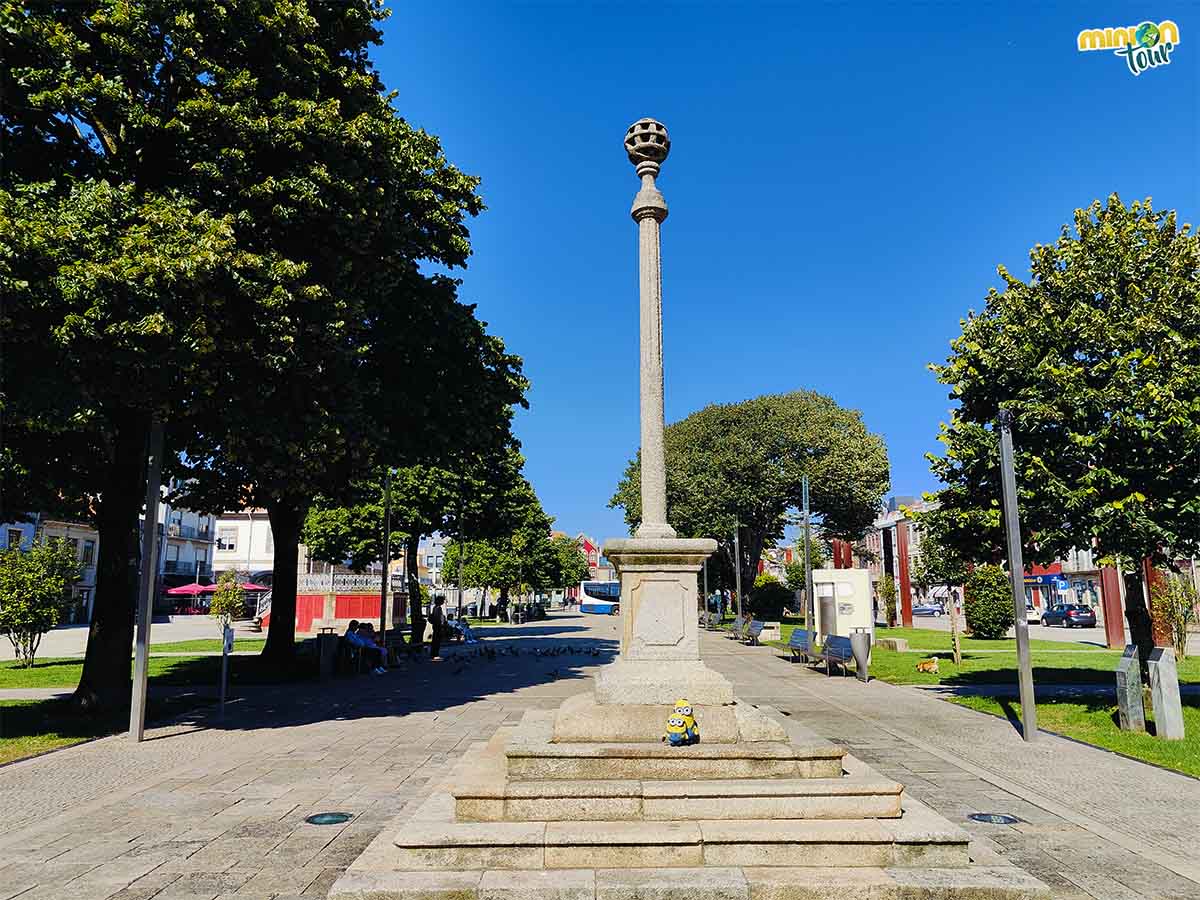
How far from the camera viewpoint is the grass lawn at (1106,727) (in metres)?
9.92

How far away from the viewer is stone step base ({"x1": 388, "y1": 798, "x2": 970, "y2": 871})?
553 cm

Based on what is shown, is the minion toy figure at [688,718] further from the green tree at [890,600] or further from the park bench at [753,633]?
the green tree at [890,600]

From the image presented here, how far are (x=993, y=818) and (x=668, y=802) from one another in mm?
3374

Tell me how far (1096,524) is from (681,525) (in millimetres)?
34867

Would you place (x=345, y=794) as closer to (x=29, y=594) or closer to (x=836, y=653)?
(x=836, y=653)

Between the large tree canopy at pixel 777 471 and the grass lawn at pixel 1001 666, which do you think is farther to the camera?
the large tree canopy at pixel 777 471

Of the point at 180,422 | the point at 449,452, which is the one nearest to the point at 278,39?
the point at 180,422

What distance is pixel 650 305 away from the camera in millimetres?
8594

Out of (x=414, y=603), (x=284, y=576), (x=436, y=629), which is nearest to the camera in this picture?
(x=284, y=576)

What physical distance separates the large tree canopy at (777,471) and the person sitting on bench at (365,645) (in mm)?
26987

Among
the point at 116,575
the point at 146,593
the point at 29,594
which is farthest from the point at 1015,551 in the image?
the point at 29,594

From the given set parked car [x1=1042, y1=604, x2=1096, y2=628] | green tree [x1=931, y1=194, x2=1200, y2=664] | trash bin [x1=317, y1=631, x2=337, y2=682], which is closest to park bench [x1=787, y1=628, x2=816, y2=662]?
green tree [x1=931, y1=194, x2=1200, y2=664]

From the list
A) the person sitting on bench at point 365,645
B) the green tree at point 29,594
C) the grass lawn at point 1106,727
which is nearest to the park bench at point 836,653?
the grass lawn at point 1106,727

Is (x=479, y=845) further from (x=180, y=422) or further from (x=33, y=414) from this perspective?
(x=180, y=422)
